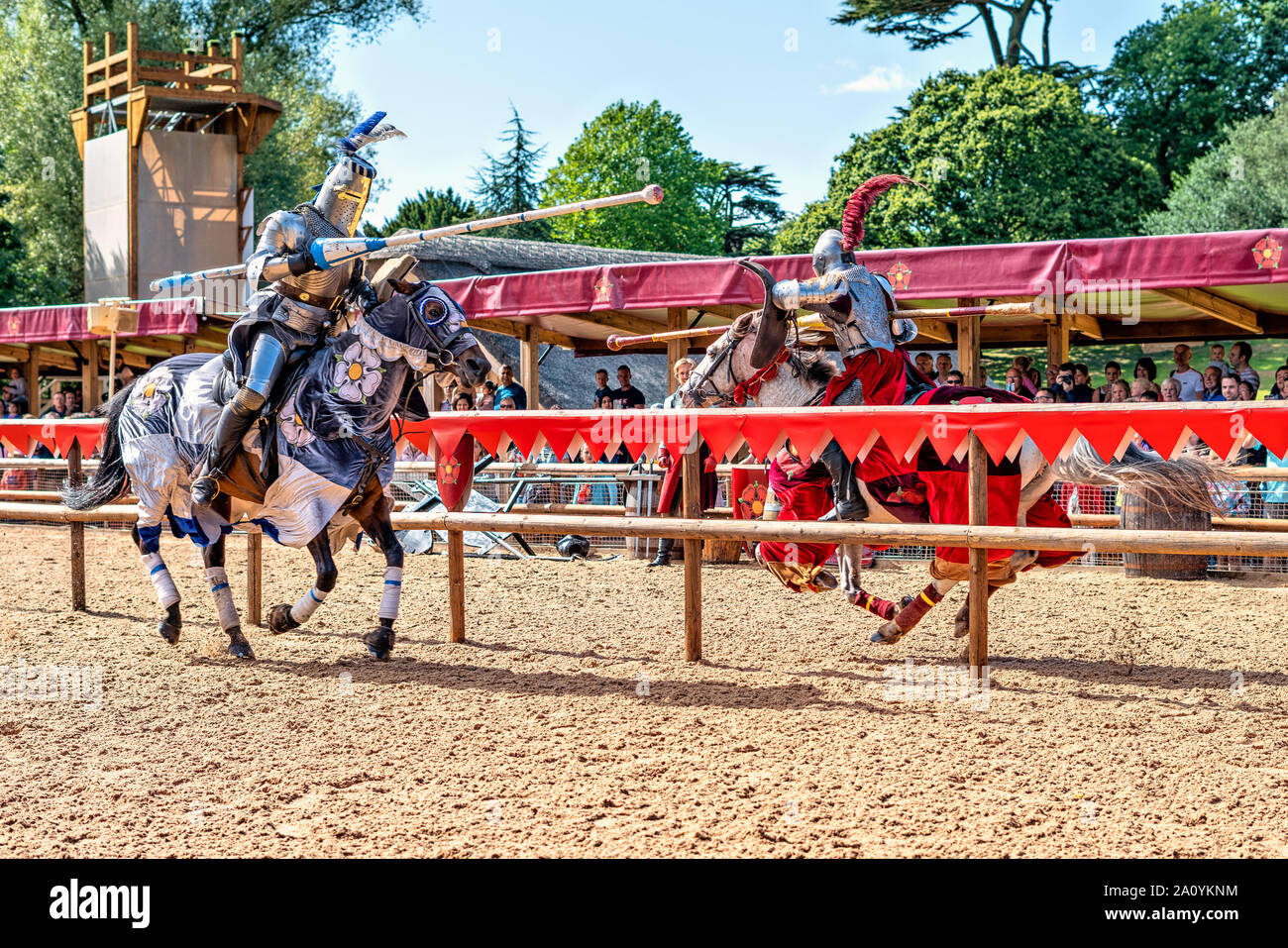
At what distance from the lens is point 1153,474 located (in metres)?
5.91

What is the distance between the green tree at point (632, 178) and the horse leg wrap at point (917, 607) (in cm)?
3614

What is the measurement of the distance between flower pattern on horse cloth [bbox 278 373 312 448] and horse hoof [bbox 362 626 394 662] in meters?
1.16

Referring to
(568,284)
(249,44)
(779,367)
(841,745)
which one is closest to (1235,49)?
(249,44)

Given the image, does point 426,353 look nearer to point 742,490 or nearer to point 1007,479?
point 1007,479

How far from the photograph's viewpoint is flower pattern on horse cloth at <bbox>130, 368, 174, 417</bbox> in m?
7.02

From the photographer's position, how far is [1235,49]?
34.4 meters

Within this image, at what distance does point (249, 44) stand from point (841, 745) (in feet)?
98.9

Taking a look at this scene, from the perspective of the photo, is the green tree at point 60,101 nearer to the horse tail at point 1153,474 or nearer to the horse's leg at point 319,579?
the horse's leg at point 319,579

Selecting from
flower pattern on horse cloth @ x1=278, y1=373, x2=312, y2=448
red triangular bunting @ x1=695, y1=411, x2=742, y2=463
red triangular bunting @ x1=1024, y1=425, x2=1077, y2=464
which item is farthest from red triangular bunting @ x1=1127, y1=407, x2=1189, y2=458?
flower pattern on horse cloth @ x1=278, y1=373, x2=312, y2=448

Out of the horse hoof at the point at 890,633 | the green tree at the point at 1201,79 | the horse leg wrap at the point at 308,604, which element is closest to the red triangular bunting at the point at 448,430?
the horse leg wrap at the point at 308,604

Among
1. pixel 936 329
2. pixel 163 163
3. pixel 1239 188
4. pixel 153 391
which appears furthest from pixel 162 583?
pixel 1239 188

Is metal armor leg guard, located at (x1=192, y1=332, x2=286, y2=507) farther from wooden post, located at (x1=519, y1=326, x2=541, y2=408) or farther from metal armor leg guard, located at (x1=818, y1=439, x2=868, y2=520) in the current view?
wooden post, located at (x1=519, y1=326, x2=541, y2=408)

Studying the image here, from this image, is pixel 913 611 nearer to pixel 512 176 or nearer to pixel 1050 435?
pixel 1050 435

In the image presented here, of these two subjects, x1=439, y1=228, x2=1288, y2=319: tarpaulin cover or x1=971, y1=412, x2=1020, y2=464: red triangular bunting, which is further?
x1=439, y1=228, x2=1288, y2=319: tarpaulin cover
